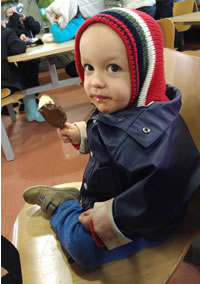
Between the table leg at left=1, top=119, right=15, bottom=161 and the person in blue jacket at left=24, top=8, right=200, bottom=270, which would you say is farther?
the table leg at left=1, top=119, right=15, bottom=161

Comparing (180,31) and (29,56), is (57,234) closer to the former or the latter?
(29,56)

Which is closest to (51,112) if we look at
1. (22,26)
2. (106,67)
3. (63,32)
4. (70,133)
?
(70,133)

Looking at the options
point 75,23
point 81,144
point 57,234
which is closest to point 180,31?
point 75,23

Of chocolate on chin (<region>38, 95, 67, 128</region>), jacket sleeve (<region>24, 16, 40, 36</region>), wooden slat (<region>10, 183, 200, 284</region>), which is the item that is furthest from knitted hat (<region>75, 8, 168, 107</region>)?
jacket sleeve (<region>24, 16, 40, 36</region>)

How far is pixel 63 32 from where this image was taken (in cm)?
236

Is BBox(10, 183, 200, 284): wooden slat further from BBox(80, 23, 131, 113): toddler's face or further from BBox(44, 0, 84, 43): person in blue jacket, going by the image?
BBox(44, 0, 84, 43): person in blue jacket

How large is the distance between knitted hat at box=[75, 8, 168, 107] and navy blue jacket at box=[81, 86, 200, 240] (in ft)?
0.16

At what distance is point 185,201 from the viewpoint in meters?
0.63

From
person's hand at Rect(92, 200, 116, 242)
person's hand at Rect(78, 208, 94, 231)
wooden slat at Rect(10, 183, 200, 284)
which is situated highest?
person's hand at Rect(92, 200, 116, 242)

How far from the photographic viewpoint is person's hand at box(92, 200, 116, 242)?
60 centimetres

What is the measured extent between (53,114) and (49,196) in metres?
0.25

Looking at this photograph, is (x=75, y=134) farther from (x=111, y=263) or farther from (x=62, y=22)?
(x=62, y=22)

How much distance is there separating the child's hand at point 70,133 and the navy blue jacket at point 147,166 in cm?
18

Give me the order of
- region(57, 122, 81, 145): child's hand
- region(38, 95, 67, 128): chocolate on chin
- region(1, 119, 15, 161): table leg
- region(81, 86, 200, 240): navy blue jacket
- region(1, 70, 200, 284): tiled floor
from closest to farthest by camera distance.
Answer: region(81, 86, 200, 240): navy blue jacket < region(38, 95, 67, 128): chocolate on chin < region(57, 122, 81, 145): child's hand < region(1, 70, 200, 284): tiled floor < region(1, 119, 15, 161): table leg
